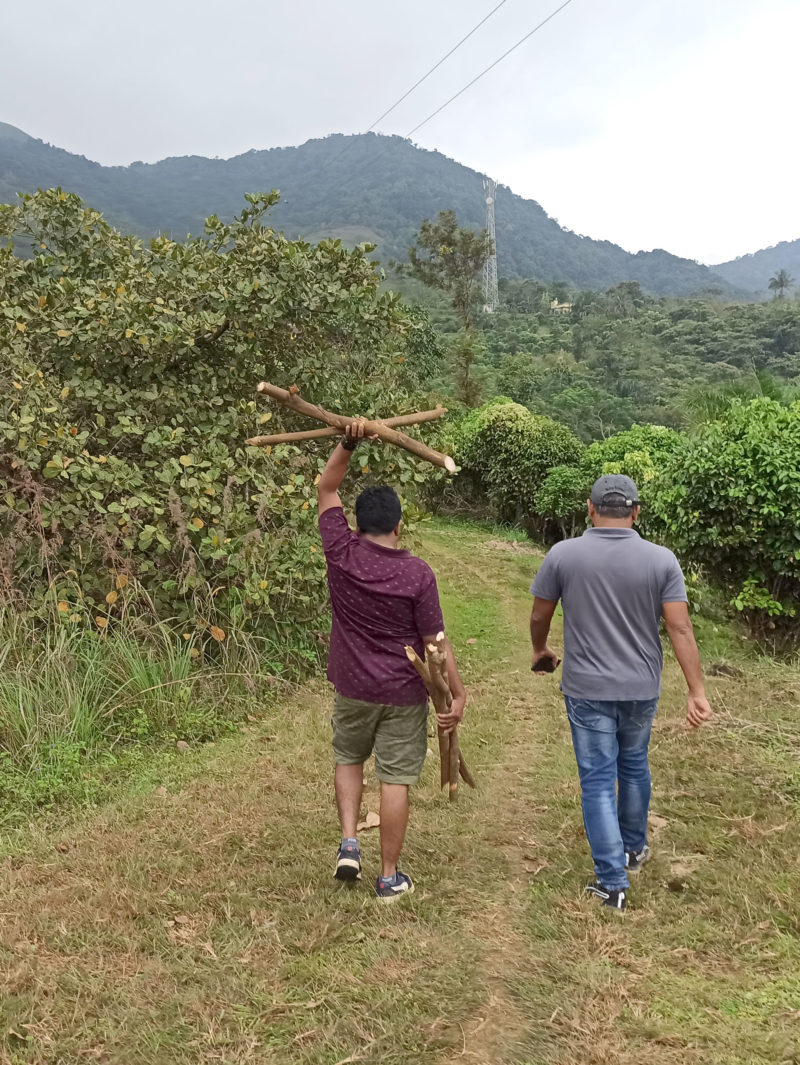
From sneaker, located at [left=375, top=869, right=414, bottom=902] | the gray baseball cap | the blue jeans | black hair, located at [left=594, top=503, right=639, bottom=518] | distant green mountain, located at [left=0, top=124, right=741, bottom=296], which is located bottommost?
sneaker, located at [left=375, top=869, right=414, bottom=902]

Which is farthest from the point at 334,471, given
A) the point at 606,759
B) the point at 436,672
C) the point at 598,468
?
the point at 598,468

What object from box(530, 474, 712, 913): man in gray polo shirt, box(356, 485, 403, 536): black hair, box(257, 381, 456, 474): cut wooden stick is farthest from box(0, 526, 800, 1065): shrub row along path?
box(257, 381, 456, 474): cut wooden stick

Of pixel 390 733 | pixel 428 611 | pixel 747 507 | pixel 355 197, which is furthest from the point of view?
pixel 355 197

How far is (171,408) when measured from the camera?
687cm

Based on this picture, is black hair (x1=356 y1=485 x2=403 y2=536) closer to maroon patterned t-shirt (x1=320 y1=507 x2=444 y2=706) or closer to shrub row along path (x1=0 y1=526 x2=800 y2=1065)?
maroon patterned t-shirt (x1=320 y1=507 x2=444 y2=706)

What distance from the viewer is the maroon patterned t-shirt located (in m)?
3.39

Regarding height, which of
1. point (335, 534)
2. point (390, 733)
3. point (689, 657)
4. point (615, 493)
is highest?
point (615, 493)

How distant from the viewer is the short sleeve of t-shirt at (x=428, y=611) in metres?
3.40

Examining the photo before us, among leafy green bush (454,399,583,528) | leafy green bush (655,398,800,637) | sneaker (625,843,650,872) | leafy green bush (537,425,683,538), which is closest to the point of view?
sneaker (625,843,650,872)

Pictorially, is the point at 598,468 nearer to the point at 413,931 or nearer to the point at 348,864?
the point at 348,864

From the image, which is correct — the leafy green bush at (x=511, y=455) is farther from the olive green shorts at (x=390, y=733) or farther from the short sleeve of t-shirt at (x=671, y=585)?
the olive green shorts at (x=390, y=733)

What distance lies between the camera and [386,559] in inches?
134

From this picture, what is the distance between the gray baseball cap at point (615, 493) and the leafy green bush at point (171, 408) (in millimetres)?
3422

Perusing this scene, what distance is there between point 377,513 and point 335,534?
21cm
